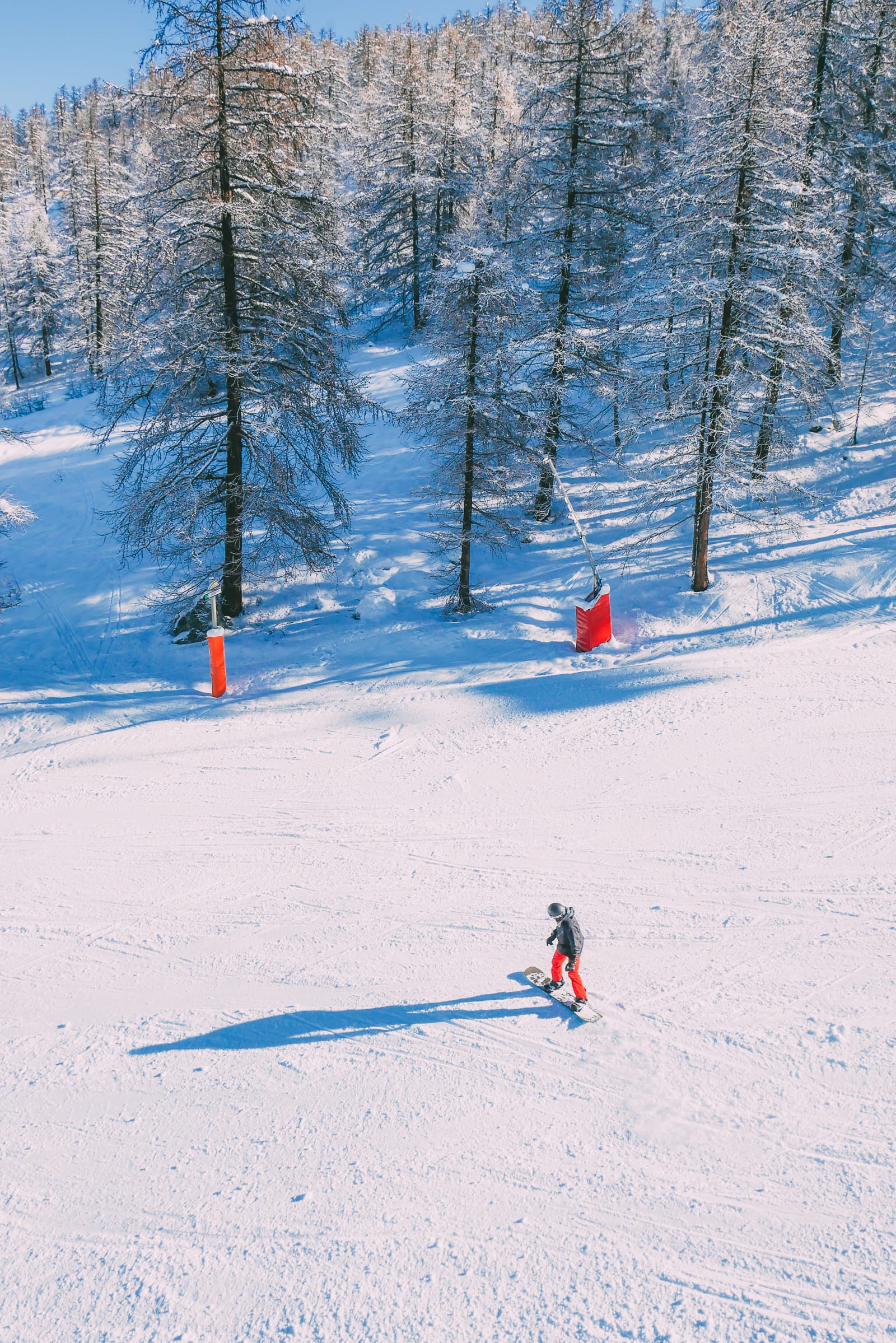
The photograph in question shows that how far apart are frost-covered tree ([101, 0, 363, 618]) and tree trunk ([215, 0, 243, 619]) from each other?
0.03 meters

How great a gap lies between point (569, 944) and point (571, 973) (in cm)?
31

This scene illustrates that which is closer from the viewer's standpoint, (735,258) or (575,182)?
(735,258)

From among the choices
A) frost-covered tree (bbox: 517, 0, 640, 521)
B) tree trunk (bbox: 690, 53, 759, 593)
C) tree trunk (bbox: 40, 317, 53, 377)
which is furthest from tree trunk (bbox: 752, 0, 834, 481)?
tree trunk (bbox: 40, 317, 53, 377)

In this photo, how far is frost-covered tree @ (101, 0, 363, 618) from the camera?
13.2 meters

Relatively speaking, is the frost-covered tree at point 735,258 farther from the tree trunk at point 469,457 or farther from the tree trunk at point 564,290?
the tree trunk at point 469,457

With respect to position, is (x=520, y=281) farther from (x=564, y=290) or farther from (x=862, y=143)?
(x=862, y=143)

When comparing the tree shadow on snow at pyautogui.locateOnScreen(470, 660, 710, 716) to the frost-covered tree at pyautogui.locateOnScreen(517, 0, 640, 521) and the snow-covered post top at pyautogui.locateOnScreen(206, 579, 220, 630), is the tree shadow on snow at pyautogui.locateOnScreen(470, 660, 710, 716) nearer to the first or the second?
the snow-covered post top at pyautogui.locateOnScreen(206, 579, 220, 630)

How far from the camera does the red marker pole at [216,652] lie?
14.0 m

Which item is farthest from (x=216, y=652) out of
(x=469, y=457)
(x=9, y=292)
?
(x=9, y=292)

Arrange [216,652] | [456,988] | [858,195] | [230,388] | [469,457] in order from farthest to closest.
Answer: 1. [858,195]
2. [469,457]
3. [230,388]
4. [216,652]
5. [456,988]

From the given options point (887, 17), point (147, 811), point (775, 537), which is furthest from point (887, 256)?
point (147, 811)

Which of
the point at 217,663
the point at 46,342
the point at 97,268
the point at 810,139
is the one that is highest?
the point at 810,139

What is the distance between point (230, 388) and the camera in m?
14.9

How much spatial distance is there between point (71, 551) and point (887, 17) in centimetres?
2754
